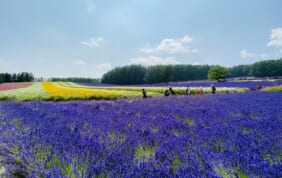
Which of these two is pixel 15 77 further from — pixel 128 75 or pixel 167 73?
pixel 167 73

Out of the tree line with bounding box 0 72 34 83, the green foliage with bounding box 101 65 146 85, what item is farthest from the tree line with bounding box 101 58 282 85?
the tree line with bounding box 0 72 34 83

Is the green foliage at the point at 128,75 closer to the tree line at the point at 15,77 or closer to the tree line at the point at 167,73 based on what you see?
the tree line at the point at 167,73

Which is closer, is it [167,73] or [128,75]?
[167,73]

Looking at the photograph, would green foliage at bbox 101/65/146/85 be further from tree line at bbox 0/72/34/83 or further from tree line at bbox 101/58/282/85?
tree line at bbox 0/72/34/83

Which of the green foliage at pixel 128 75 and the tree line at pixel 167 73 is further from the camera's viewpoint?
the green foliage at pixel 128 75

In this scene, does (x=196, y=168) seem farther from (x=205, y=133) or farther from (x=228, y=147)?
(x=205, y=133)

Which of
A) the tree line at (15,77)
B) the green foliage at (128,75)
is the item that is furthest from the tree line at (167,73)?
the tree line at (15,77)

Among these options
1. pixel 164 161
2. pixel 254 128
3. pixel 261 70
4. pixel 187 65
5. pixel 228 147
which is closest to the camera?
pixel 164 161

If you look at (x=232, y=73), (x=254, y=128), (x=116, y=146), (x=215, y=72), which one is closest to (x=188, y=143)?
(x=116, y=146)

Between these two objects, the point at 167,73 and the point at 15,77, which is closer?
the point at 167,73

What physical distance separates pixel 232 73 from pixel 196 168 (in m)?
108

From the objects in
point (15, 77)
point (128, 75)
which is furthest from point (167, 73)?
point (15, 77)

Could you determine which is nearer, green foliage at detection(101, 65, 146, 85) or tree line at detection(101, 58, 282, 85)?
tree line at detection(101, 58, 282, 85)

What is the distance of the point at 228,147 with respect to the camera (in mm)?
2104
